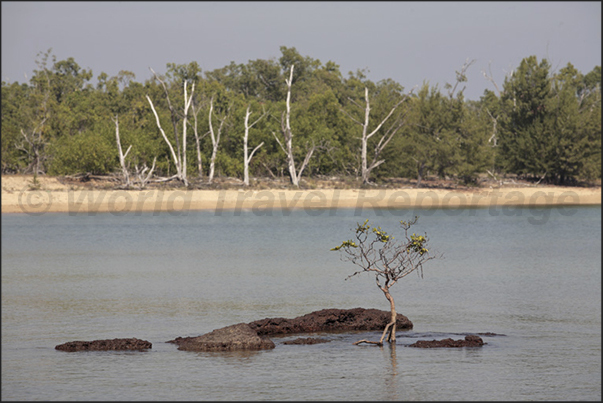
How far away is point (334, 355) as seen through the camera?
1373cm

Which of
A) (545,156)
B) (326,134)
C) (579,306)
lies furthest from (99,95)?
(579,306)

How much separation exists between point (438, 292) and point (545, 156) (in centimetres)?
4205

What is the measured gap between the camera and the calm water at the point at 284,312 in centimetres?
1190

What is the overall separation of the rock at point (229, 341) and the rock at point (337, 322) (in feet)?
3.86

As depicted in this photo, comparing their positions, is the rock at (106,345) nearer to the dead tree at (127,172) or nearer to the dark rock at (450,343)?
the dark rock at (450,343)

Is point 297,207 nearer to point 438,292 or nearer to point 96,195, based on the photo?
point 96,195

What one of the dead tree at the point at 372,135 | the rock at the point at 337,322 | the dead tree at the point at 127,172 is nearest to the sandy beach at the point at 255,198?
the dead tree at the point at 127,172

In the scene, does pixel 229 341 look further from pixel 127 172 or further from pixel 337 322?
pixel 127 172

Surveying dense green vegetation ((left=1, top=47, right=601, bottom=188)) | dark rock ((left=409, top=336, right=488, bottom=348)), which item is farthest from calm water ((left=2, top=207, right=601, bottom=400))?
dense green vegetation ((left=1, top=47, right=601, bottom=188))

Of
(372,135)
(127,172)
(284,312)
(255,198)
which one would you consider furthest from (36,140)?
(284,312)

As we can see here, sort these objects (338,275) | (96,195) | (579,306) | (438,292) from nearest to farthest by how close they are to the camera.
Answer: (579,306) < (438,292) < (338,275) < (96,195)

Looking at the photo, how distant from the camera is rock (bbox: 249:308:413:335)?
15664 millimetres

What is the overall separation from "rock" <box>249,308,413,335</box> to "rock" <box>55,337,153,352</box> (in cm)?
237

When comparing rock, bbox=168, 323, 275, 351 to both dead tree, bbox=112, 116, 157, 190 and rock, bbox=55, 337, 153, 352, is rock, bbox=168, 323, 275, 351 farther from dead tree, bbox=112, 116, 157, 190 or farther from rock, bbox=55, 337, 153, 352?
dead tree, bbox=112, 116, 157, 190
